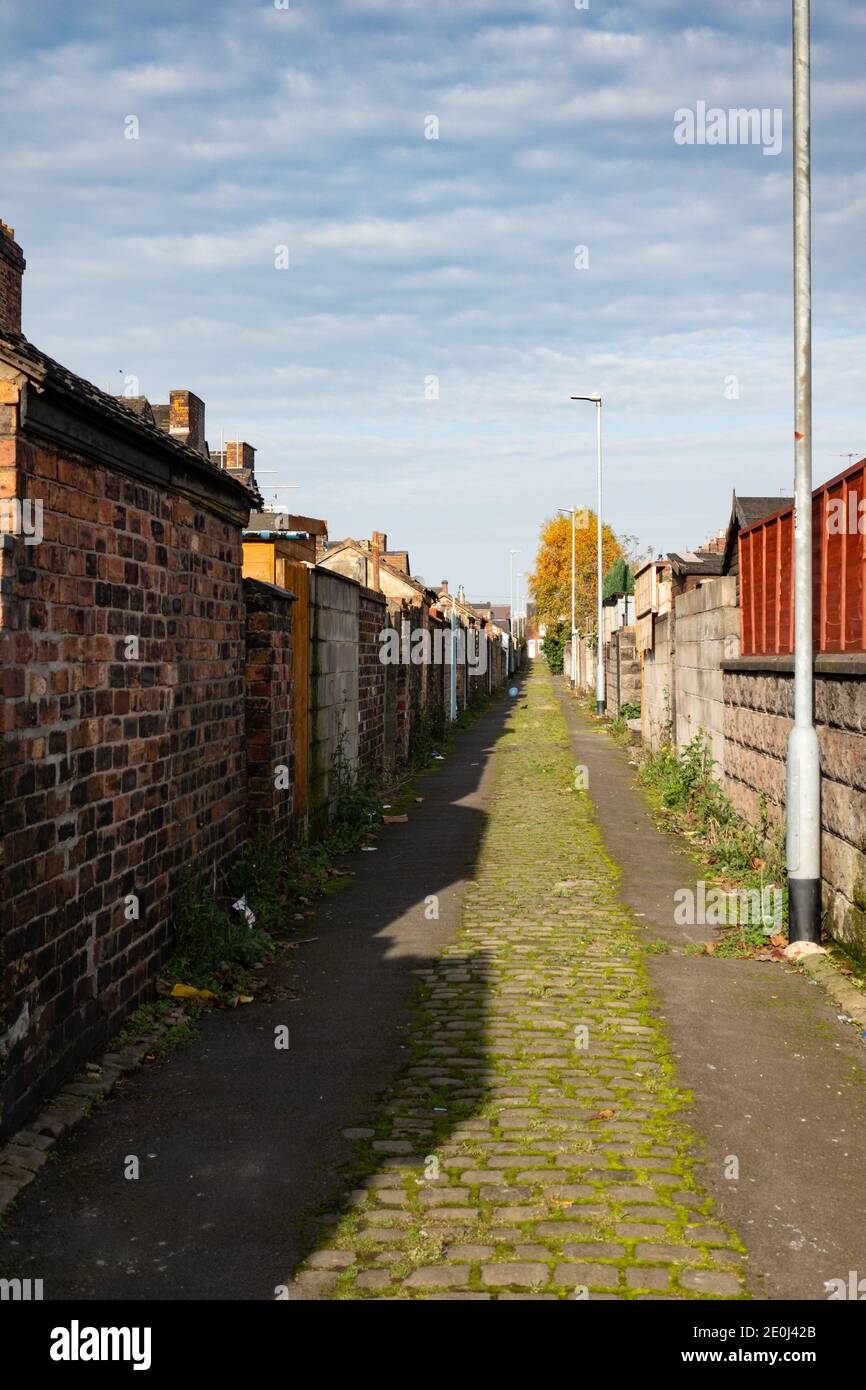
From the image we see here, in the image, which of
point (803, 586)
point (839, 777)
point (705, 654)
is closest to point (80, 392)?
point (803, 586)

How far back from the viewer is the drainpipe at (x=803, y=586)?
8047mm

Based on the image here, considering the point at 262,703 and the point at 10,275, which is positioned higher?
the point at 10,275

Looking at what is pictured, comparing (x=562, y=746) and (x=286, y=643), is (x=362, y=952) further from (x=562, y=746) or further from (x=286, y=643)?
(x=562, y=746)

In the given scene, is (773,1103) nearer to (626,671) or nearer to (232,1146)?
(232,1146)

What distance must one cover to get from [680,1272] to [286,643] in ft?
23.6

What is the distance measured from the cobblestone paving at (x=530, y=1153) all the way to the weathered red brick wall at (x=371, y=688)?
7.24 m

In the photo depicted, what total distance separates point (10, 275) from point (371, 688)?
7502mm

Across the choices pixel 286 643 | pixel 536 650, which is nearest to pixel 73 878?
pixel 286 643

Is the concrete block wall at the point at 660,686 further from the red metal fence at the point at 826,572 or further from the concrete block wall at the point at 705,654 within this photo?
the red metal fence at the point at 826,572

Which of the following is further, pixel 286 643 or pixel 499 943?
pixel 286 643

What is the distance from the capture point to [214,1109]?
17.5ft

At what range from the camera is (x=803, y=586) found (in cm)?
816

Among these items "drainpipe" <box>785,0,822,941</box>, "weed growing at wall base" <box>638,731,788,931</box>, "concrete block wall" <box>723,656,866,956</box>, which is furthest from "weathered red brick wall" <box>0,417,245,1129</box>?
"weed growing at wall base" <box>638,731,788,931</box>
